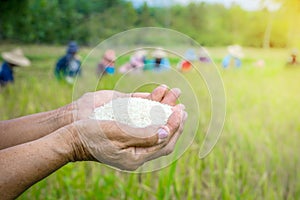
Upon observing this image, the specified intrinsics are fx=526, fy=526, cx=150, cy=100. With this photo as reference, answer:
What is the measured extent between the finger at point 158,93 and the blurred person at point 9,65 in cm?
211

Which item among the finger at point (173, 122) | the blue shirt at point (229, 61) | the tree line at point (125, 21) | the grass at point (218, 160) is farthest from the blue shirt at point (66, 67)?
the finger at point (173, 122)

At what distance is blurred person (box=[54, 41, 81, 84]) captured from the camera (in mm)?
2982

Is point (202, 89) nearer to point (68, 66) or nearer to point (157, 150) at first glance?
point (157, 150)

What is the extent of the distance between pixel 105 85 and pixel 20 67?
2.37 metres

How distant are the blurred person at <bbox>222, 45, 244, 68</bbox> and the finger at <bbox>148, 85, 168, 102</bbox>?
2.45 metres

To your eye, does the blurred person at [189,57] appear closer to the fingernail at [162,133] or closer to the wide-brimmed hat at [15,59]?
the fingernail at [162,133]

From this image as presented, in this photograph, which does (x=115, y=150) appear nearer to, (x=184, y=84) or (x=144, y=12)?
(x=184, y=84)

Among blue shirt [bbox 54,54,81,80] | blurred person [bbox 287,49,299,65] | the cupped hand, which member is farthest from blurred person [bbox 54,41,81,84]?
the cupped hand

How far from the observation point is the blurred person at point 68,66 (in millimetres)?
2982

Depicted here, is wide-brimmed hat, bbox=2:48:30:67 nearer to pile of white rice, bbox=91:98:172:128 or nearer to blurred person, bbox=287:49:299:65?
blurred person, bbox=287:49:299:65

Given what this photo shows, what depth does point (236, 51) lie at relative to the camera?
3467mm

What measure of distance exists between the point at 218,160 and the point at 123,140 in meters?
0.87

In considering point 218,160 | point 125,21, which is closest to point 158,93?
point 218,160

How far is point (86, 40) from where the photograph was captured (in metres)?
4.05
